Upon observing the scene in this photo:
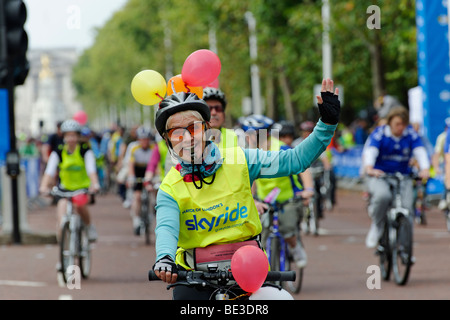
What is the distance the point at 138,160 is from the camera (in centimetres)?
1636

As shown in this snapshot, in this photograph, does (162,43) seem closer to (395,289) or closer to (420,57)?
(420,57)

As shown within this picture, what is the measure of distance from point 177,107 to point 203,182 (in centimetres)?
35

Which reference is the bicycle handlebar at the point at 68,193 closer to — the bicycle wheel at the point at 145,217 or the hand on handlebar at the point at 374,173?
the hand on handlebar at the point at 374,173

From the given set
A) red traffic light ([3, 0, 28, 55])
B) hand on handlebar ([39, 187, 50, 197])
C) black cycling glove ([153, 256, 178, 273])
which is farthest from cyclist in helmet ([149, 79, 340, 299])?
red traffic light ([3, 0, 28, 55])

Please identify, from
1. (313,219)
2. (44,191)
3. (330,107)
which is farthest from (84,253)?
(330,107)

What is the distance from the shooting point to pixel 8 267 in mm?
12438

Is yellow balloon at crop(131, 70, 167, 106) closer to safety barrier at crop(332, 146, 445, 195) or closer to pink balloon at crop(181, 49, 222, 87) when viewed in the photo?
pink balloon at crop(181, 49, 222, 87)

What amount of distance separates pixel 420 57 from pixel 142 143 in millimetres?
7193

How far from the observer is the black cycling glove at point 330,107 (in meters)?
3.87

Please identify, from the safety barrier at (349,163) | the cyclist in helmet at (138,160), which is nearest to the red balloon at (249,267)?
the cyclist in helmet at (138,160)

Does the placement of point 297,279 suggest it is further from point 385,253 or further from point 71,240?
point 71,240

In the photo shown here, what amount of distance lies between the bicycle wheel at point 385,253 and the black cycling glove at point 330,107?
6.52 meters

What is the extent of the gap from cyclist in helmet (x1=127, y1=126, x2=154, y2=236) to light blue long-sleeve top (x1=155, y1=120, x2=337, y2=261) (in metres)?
11.6
